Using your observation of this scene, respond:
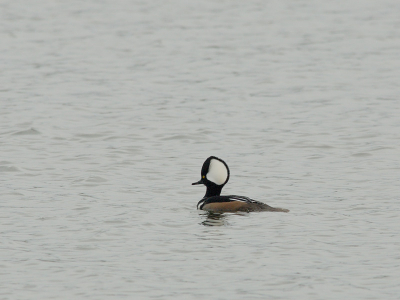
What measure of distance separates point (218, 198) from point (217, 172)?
0.63 metres

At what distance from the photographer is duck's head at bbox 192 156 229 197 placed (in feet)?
52.2

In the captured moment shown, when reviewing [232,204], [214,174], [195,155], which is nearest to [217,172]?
[214,174]

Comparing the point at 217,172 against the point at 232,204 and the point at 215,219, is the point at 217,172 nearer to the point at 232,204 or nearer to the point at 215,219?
the point at 232,204

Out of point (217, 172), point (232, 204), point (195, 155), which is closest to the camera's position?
point (232, 204)

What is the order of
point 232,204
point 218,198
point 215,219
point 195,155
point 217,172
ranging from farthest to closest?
point 195,155
point 217,172
point 218,198
point 232,204
point 215,219

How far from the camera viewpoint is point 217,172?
52.2 feet

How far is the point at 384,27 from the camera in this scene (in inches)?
1657

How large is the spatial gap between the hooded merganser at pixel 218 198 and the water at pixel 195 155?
0.23 metres

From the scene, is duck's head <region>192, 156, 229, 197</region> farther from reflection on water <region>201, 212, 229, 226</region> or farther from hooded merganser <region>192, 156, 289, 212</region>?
reflection on water <region>201, 212, 229, 226</region>

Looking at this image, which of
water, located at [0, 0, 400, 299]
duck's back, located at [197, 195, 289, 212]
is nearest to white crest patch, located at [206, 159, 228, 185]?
duck's back, located at [197, 195, 289, 212]

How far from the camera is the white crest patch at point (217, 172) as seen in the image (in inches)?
626

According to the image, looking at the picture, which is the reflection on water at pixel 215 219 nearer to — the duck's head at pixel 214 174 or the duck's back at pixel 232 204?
the duck's back at pixel 232 204

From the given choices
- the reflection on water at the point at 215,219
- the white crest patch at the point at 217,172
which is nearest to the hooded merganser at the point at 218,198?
the white crest patch at the point at 217,172

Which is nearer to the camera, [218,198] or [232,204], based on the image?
[232,204]
